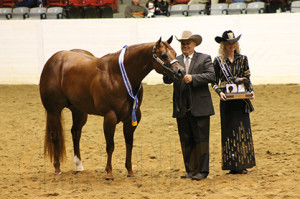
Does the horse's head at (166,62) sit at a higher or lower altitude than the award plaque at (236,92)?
higher

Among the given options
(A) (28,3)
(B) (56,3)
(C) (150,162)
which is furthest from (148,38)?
(C) (150,162)

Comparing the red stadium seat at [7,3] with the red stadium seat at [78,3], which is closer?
the red stadium seat at [78,3]

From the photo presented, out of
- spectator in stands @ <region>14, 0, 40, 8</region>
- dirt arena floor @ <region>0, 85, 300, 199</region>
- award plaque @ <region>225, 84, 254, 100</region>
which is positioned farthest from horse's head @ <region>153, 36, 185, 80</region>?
spectator in stands @ <region>14, 0, 40, 8</region>

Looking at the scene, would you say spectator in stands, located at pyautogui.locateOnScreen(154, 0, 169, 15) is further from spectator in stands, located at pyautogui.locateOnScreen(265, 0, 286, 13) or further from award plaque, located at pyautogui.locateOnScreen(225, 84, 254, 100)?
award plaque, located at pyautogui.locateOnScreen(225, 84, 254, 100)

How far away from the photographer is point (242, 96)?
601cm

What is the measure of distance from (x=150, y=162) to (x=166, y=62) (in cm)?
190

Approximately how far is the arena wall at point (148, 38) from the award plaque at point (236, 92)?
8.12 m

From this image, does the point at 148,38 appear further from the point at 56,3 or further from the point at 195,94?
the point at 195,94

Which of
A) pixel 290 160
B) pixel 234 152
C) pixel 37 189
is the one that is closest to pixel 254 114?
pixel 290 160

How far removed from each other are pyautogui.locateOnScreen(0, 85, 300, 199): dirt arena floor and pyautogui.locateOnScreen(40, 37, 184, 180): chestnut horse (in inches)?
14.4

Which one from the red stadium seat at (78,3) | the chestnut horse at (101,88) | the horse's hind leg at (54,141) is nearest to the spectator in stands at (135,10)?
the red stadium seat at (78,3)

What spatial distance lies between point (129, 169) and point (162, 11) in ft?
32.3

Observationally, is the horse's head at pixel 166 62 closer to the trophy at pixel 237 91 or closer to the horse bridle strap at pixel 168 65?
the horse bridle strap at pixel 168 65

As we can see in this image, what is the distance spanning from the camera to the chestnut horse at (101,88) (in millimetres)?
5977
